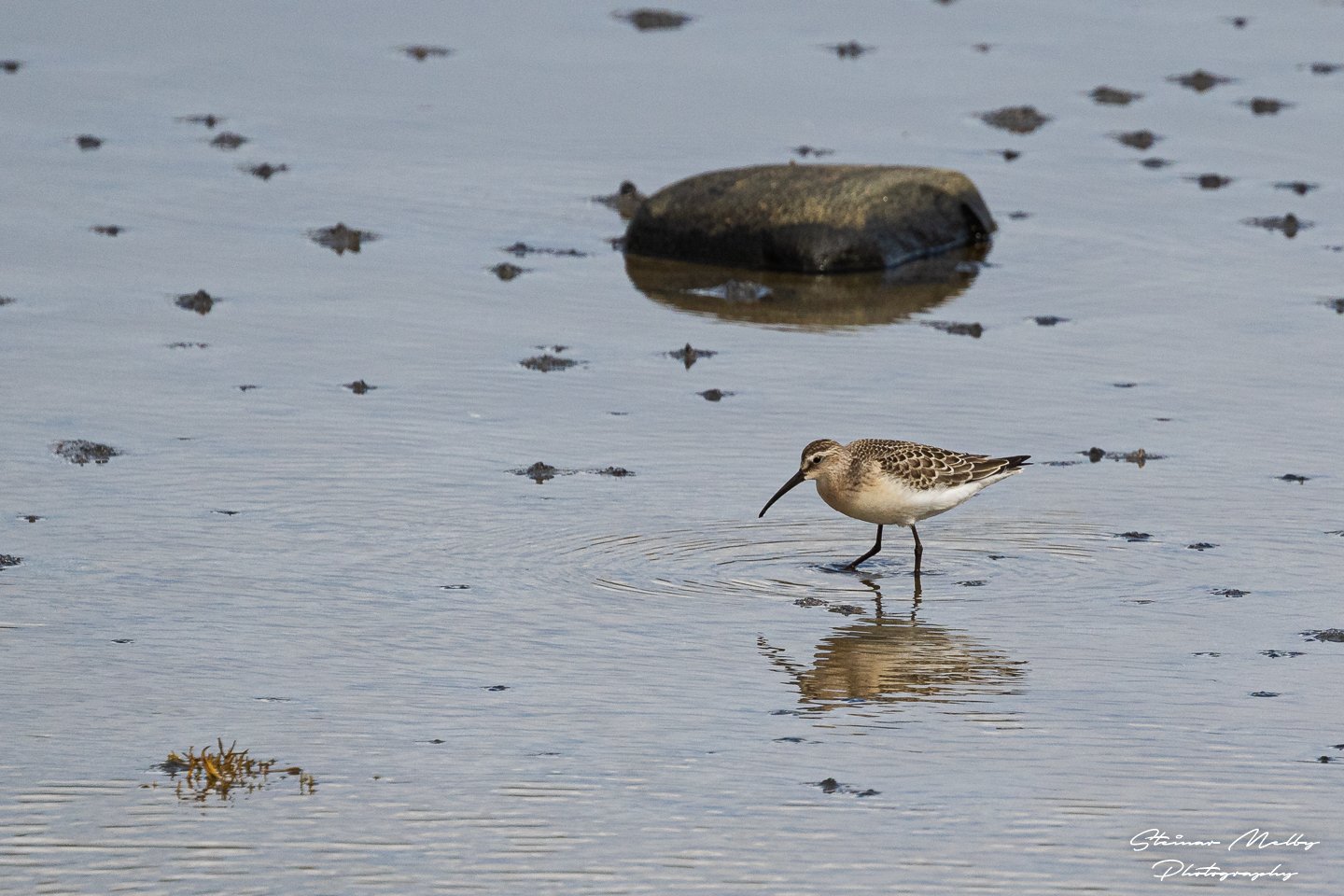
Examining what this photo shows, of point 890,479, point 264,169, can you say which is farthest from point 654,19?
point 890,479

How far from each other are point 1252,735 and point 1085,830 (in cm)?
128

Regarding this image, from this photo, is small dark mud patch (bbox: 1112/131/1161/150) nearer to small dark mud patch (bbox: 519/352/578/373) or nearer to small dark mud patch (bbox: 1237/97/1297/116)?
small dark mud patch (bbox: 1237/97/1297/116)

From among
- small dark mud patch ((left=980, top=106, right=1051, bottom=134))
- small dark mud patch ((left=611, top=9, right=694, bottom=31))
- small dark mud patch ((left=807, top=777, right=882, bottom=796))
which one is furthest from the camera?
small dark mud patch ((left=611, top=9, right=694, bottom=31))

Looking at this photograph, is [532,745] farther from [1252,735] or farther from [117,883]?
[1252,735]

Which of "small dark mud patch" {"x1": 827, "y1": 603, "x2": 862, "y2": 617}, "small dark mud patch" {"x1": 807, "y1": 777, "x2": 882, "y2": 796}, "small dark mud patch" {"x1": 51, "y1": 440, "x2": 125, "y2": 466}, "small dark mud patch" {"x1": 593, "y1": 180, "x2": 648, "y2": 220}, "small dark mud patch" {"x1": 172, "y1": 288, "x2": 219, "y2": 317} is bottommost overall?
"small dark mud patch" {"x1": 807, "y1": 777, "x2": 882, "y2": 796}

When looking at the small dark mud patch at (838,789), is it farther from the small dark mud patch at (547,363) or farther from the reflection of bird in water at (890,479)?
the small dark mud patch at (547,363)

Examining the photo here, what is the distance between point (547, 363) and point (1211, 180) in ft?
26.4

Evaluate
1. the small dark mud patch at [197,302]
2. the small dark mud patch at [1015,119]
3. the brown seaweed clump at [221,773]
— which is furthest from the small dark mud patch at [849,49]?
the brown seaweed clump at [221,773]

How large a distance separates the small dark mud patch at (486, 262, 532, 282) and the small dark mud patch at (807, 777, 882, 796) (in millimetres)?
8891

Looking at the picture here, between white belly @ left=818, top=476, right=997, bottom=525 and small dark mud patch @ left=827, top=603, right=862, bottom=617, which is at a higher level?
white belly @ left=818, top=476, right=997, bottom=525

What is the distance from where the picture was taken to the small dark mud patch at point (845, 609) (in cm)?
1050

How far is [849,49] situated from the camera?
24281 mm

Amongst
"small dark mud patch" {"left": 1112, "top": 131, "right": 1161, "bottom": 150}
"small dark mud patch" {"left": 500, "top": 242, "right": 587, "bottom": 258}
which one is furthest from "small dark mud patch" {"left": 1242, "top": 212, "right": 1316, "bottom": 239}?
"small dark mud patch" {"left": 500, "top": 242, "right": 587, "bottom": 258}

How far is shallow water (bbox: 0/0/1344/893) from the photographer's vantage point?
7844 millimetres
